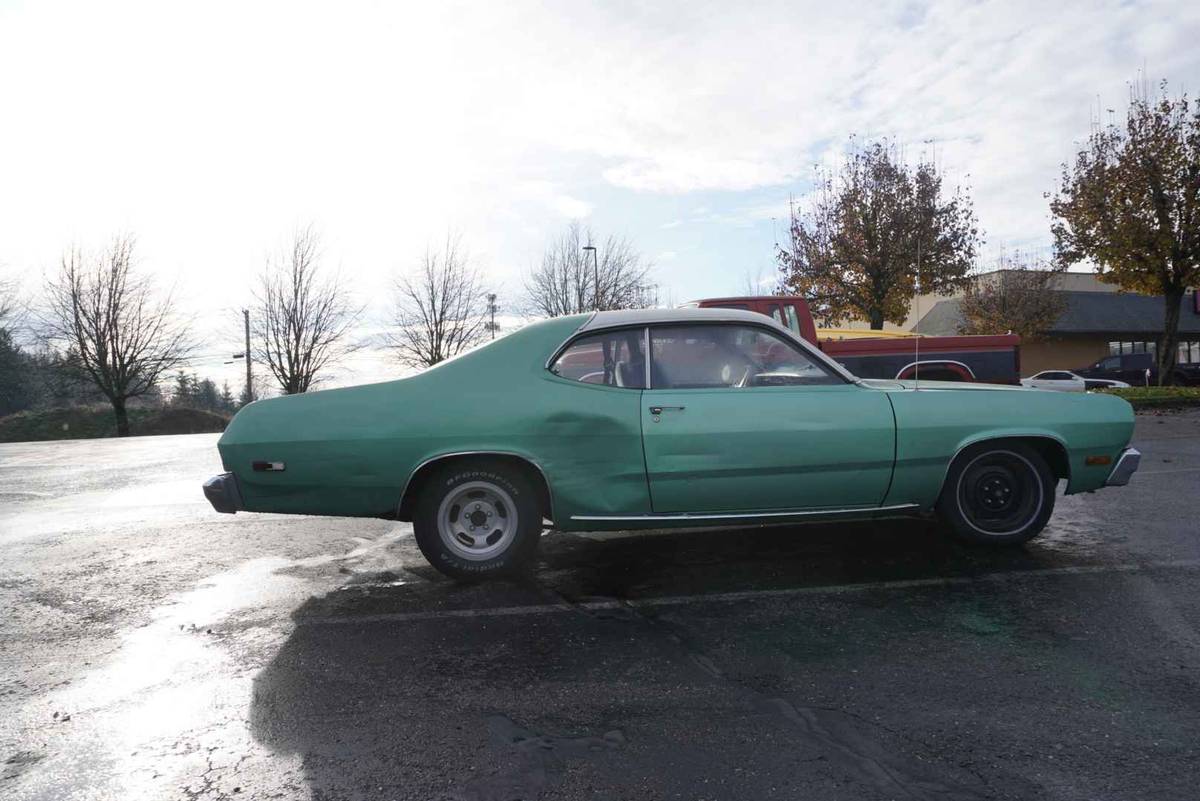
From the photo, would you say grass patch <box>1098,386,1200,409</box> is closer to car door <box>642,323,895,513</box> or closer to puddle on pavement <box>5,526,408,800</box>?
car door <box>642,323,895,513</box>

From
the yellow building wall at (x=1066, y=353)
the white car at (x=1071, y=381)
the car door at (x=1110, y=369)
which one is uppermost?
the yellow building wall at (x=1066, y=353)

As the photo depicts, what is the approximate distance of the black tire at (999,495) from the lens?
466cm

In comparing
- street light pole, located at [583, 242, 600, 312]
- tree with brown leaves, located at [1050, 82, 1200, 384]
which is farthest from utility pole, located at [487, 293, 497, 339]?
tree with brown leaves, located at [1050, 82, 1200, 384]

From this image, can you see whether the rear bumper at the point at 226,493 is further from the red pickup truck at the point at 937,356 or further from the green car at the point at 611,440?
the red pickup truck at the point at 937,356

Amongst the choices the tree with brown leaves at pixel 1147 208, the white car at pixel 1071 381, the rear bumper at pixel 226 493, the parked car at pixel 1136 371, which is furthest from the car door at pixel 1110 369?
the rear bumper at pixel 226 493

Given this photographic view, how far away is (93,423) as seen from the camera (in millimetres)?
33844

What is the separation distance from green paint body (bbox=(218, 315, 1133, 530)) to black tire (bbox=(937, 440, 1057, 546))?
0.36 metres

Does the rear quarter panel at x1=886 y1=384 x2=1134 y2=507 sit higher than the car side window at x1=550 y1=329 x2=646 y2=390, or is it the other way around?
the car side window at x1=550 y1=329 x2=646 y2=390

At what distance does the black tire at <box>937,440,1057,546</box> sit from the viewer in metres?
4.66

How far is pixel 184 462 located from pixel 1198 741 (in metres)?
12.5

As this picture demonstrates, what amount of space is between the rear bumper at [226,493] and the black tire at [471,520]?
0.95 m

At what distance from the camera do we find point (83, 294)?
33.8m

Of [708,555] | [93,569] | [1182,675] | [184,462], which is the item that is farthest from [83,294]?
[1182,675]

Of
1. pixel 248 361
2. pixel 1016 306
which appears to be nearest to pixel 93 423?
pixel 248 361
